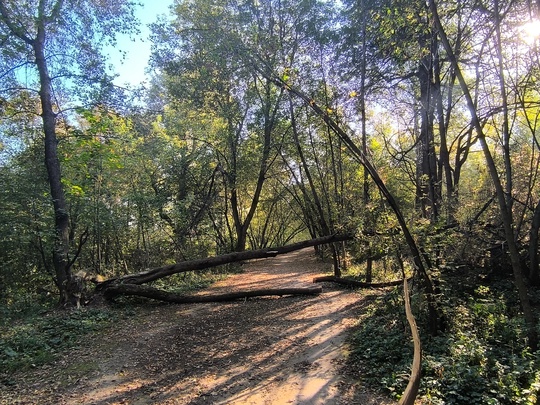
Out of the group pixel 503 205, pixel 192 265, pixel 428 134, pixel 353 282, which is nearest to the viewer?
pixel 503 205

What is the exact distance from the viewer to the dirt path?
4242 millimetres

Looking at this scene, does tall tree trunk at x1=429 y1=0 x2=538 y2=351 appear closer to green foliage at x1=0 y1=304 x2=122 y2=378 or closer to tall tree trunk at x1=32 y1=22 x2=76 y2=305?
green foliage at x1=0 y1=304 x2=122 y2=378

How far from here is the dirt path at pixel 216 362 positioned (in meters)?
4.24

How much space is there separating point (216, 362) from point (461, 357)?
3.55 meters

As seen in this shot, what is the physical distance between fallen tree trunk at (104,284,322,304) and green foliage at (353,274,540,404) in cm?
331

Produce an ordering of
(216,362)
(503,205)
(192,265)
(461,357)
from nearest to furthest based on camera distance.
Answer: (461,357), (503,205), (216,362), (192,265)

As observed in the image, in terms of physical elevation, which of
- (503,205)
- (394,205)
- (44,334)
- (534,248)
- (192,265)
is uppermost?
(394,205)

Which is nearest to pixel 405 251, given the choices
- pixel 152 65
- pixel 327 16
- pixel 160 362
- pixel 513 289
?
pixel 513 289

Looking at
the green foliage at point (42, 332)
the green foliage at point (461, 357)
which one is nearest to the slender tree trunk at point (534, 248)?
the green foliage at point (461, 357)

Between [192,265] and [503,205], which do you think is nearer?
[503,205]

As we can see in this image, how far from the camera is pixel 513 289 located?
7.25 metres

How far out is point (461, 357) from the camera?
4145 mm

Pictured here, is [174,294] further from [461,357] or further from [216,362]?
[461,357]

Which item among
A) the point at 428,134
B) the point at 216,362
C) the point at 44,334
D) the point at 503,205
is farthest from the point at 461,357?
the point at 44,334
